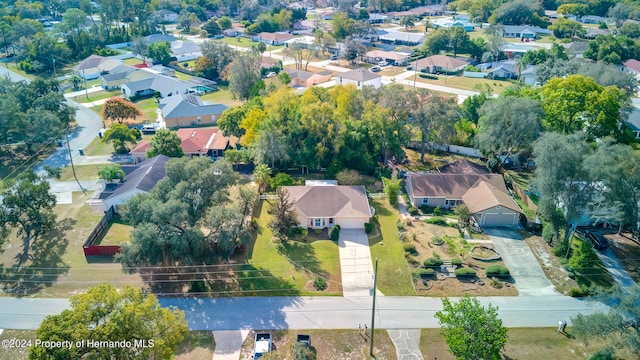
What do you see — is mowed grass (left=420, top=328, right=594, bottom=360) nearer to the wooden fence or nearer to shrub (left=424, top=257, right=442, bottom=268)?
shrub (left=424, top=257, right=442, bottom=268)

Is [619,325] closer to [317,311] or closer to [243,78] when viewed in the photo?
[317,311]

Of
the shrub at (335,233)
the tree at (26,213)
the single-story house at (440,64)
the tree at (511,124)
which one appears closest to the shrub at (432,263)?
the shrub at (335,233)

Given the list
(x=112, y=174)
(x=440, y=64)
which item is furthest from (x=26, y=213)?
(x=440, y=64)

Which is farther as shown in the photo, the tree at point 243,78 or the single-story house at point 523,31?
the single-story house at point 523,31

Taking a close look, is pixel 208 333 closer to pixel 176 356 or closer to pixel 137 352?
pixel 176 356

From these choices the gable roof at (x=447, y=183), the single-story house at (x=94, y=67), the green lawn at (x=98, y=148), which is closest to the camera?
the gable roof at (x=447, y=183)

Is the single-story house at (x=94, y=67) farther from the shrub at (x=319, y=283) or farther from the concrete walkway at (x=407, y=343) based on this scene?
the concrete walkway at (x=407, y=343)

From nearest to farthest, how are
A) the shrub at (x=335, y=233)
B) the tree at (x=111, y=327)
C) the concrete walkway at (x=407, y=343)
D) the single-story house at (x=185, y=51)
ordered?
the tree at (x=111, y=327) < the concrete walkway at (x=407, y=343) < the shrub at (x=335, y=233) < the single-story house at (x=185, y=51)
